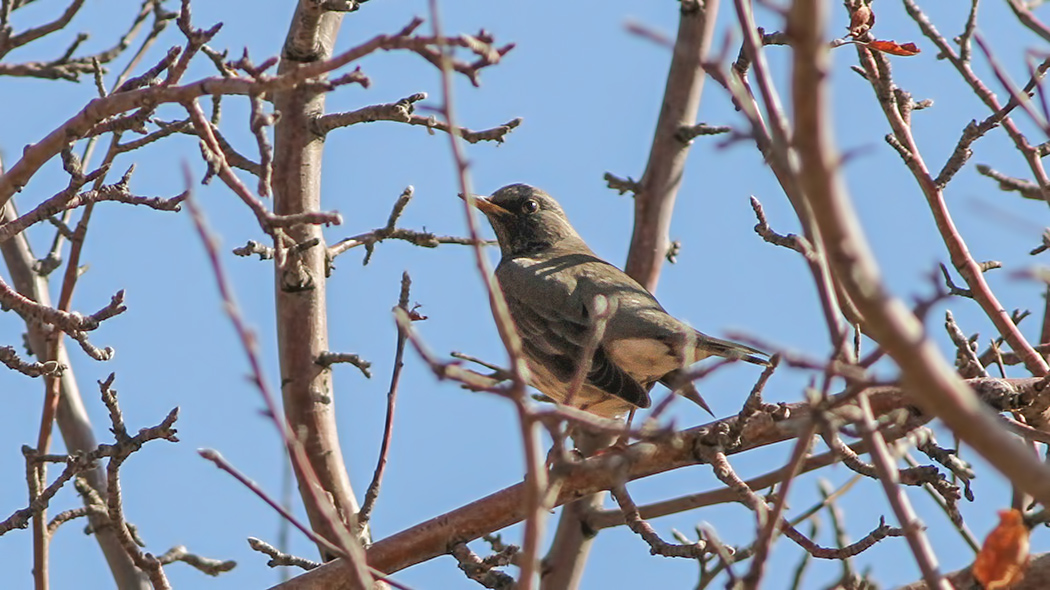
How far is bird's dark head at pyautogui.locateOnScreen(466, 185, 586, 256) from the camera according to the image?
7.27m

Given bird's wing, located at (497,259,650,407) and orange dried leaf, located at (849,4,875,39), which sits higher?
bird's wing, located at (497,259,650,407)

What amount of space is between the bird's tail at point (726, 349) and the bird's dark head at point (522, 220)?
1895mm

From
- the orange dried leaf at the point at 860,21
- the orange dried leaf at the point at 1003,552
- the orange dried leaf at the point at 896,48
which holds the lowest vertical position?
the orange dried leaf at the point at 1003,552

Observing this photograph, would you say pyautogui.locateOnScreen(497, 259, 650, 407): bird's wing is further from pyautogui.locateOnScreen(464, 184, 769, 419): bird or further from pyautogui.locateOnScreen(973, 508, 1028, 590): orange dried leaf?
pyautogui.locateOnScreen(973, 508, 1028, 590): orange dried leaf

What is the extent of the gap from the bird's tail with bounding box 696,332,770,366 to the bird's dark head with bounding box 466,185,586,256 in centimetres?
189

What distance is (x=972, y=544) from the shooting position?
12.1 ft

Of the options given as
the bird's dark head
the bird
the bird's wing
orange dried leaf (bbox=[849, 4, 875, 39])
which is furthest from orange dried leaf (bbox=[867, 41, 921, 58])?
the bird's dark head

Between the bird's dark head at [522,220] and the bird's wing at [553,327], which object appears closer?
the bird's wing at [553,327]

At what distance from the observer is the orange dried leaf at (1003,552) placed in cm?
208

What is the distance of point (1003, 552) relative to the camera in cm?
209

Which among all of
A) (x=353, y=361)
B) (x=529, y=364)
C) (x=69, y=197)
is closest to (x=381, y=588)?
(x=353, y=361)

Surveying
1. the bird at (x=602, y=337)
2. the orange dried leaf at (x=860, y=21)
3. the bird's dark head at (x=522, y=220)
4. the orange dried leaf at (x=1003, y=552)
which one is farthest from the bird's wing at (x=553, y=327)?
the orange dried leaf at (x=1003, y=552)

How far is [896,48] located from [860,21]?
225 millimetres

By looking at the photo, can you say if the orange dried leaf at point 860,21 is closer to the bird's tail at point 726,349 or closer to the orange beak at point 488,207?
the bird's tail at point 726,349
